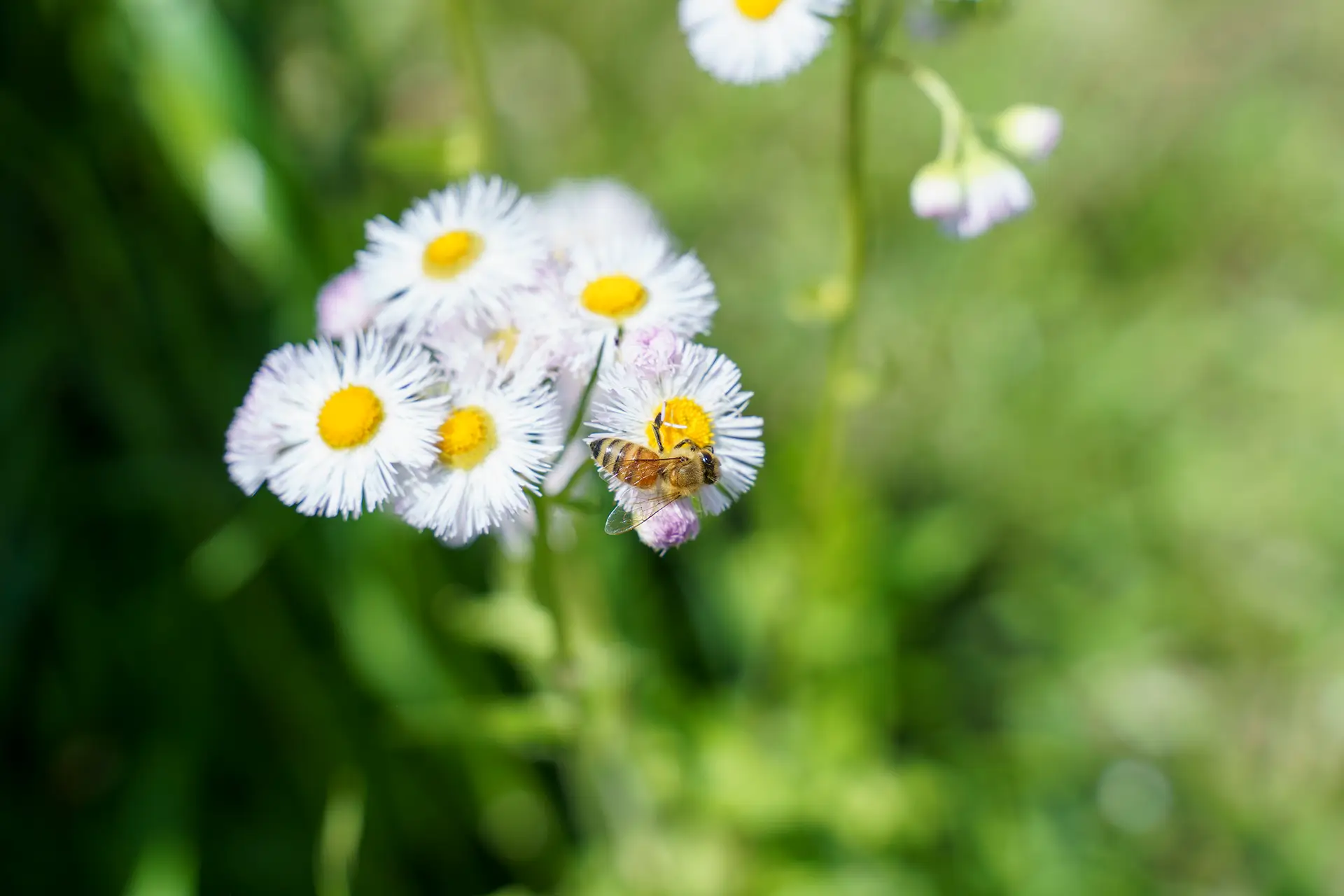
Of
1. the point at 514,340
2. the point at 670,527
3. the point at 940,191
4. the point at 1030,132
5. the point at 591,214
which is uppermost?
the point at 591,214

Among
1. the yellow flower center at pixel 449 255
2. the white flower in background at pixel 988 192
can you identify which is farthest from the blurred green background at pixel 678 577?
the yellow flower center at pixel 449 255

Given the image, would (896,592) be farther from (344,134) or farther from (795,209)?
(344,134)

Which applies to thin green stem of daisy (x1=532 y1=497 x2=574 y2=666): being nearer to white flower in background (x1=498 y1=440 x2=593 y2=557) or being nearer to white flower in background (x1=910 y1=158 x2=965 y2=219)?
white flower in background (x1=498 y1=440 x2=593 y2=557)

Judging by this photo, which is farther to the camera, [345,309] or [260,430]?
[345,309]

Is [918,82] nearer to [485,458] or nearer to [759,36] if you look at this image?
[759,36]

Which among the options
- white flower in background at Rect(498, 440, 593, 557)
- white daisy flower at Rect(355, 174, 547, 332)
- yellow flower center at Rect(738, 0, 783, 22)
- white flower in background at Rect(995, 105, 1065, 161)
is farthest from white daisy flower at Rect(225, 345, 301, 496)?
white flower in background at Rect(995, 105, 1065, 161)

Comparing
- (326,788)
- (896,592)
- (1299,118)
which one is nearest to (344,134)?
(326,788)

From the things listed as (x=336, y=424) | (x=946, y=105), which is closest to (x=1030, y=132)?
(x=946, y=105)
